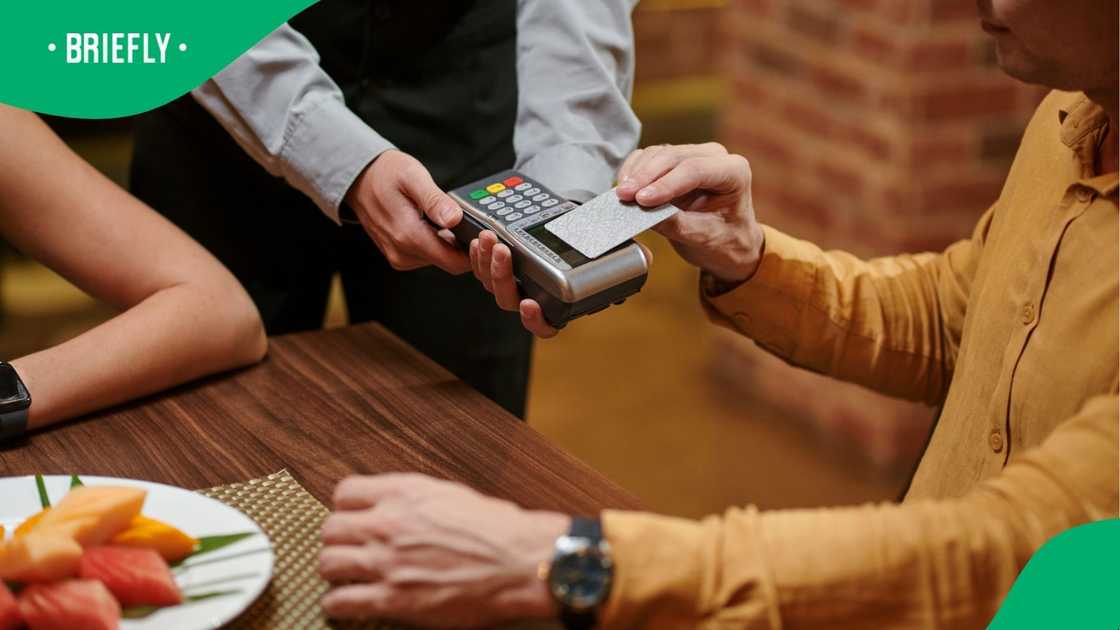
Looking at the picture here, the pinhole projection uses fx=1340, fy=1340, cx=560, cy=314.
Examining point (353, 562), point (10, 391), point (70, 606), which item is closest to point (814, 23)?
point (10, 391)

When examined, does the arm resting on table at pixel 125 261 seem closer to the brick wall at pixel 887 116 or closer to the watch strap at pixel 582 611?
the watch strap at pixel 582 611

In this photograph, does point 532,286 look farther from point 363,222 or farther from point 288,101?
point 288,101

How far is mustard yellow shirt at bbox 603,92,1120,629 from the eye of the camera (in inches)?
29.4

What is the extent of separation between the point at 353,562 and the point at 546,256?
12.5 inches

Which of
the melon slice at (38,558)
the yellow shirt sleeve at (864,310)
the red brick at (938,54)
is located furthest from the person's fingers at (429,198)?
the red brick at (938,54)

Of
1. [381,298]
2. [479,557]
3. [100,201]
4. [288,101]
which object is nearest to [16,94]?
[100,201]

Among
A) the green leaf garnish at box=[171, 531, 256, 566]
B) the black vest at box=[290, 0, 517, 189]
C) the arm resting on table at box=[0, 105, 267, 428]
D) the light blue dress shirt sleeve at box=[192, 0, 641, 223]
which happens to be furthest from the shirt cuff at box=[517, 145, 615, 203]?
the green leaf garnish at box=[171, 531, 256, 566]

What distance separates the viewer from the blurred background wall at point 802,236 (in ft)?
7.00

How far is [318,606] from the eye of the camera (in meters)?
0.79

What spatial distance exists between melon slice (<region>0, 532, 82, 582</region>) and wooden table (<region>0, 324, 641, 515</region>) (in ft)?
0.66

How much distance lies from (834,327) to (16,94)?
29.1 inches

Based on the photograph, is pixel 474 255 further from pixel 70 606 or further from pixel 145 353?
pixel 70 606

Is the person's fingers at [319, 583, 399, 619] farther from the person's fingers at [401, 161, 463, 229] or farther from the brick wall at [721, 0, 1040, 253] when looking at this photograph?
the brick wall at [721, 0, 1040, 253]

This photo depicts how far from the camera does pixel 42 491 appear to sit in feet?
2.84
